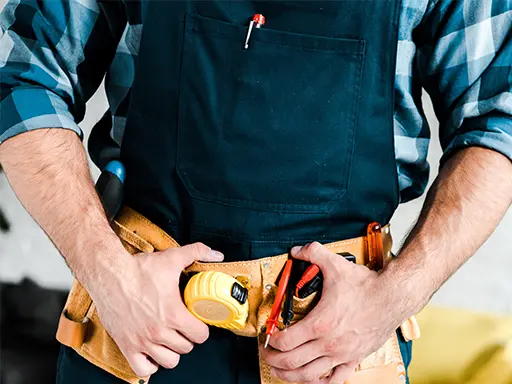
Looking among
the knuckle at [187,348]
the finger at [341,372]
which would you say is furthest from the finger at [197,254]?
the finger at [341,372]

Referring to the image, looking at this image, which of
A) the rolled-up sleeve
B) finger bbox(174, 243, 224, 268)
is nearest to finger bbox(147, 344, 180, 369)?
finger bbox(174, 243, 224, 268)

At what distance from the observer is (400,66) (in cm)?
93

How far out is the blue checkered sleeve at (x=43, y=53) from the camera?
3.14 feet

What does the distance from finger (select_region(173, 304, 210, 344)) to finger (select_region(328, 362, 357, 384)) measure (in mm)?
176

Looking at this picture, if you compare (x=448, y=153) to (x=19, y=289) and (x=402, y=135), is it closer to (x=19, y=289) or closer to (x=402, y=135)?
(x=402, y=135)

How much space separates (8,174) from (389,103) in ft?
1.82

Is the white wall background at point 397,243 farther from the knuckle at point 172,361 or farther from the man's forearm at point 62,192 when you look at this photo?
the knuckle at point 172,361

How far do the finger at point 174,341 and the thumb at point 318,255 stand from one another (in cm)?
18

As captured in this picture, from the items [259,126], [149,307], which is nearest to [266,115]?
[259,126]

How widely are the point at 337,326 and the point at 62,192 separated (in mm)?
418

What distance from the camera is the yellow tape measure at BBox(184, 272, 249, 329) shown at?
33.3 inches

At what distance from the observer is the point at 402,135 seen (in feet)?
3.26

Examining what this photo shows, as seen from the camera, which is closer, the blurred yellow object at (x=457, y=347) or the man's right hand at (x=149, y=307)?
the man's right hand at (x=149, y=307)

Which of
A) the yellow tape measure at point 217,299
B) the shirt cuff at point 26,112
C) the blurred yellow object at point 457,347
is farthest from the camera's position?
the blurred yellow object at point 457,347
